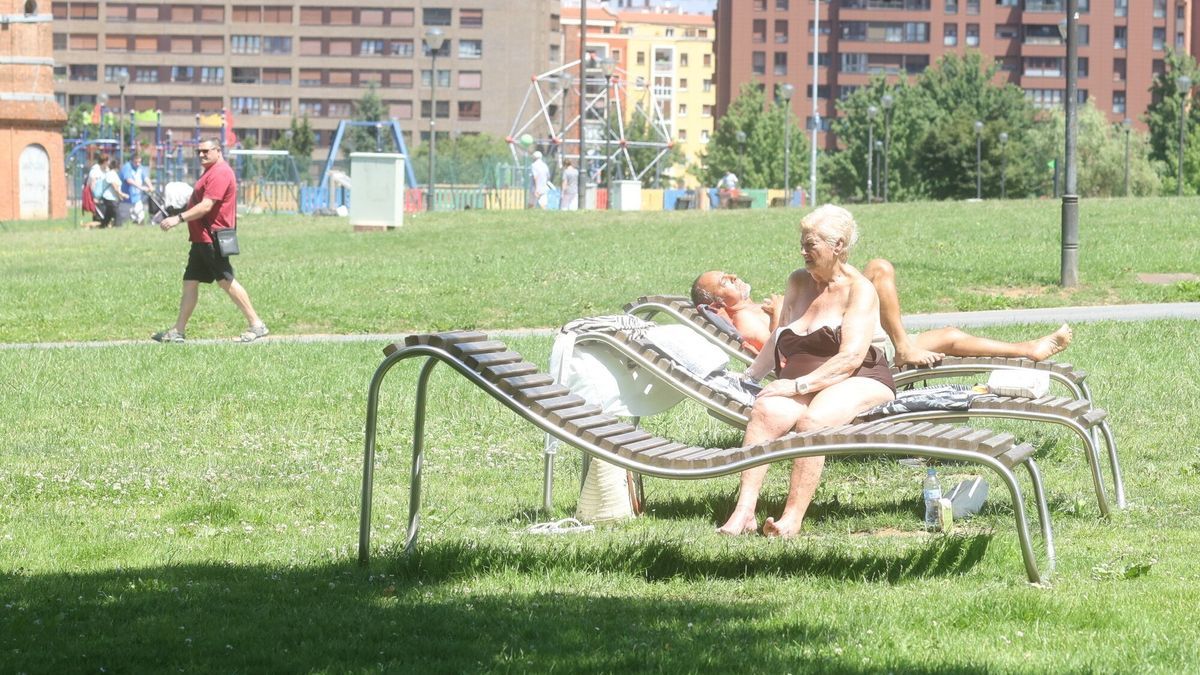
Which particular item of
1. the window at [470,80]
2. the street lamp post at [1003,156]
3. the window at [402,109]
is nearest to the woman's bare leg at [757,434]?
the street lamp post at [1003,156]

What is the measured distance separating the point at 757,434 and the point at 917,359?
2217 millimetres

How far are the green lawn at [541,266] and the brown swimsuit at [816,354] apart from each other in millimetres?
9537

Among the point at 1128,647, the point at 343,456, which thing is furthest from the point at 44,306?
the point at 1128,647

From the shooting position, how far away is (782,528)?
21.4 ft

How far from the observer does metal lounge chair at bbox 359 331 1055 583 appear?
5574 millimetres

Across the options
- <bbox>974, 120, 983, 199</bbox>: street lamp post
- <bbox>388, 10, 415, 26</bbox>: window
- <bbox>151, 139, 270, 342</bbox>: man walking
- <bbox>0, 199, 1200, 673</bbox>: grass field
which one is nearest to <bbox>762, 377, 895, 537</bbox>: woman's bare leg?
<bbox>0, 199, 1200, 673</bbox>: grass field

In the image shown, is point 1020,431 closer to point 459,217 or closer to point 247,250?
point 247,250

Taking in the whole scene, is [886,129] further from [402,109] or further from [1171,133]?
[402,109]

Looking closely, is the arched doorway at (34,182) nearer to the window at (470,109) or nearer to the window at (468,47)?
the window at (470,109)

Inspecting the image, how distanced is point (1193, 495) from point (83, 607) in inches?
189

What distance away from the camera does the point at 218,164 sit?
1475 cm

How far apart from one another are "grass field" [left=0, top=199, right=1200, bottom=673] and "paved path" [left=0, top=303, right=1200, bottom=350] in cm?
102

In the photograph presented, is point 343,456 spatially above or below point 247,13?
Result: below

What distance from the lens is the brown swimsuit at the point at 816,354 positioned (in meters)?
7.05
